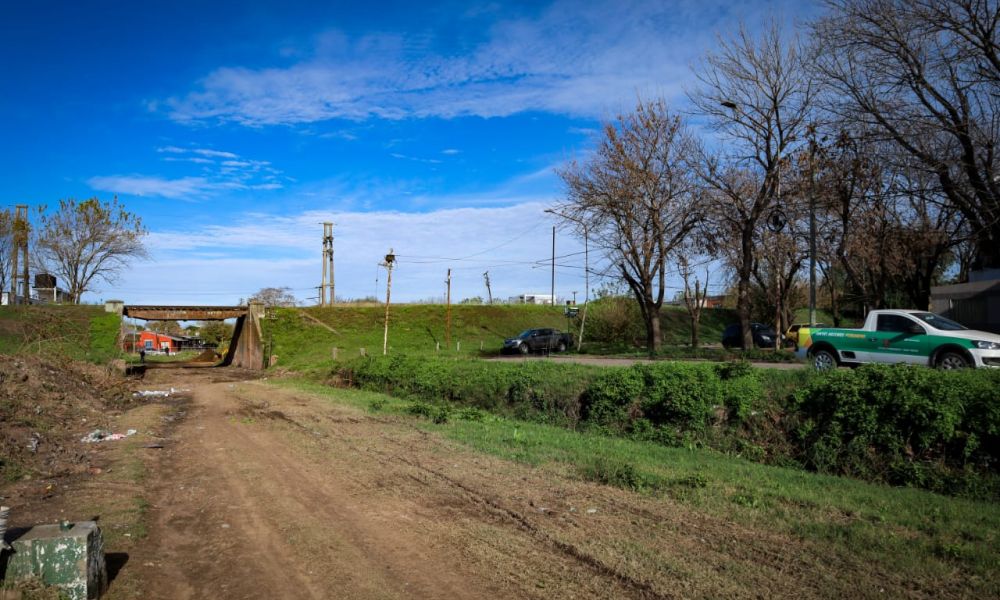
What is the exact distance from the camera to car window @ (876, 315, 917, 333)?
587 inches

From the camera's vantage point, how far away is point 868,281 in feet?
128

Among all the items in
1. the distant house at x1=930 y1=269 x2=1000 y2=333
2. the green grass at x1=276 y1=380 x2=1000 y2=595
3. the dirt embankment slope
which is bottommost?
the dirt embankment slope

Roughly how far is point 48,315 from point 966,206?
92.6 ft

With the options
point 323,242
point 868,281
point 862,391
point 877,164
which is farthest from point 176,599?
point 323,242

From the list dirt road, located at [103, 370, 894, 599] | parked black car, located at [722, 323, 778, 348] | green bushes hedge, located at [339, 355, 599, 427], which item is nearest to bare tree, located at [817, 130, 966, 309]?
parked black car, located at [722, 323, 778, 348]

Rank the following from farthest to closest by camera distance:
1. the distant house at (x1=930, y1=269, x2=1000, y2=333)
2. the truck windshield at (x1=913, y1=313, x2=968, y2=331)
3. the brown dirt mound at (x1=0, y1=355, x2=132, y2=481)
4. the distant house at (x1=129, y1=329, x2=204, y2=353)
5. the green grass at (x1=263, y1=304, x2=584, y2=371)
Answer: the distant house at (x1=129, y1=329, x2=204, y2=353)
the green grass at (x1=263, y1=304, x2=584, y2=371)
the distant house at (x1=930, y1=269, x2=1000, y2=333)
the truck windshield at (x1=913, y1=313, x2=968, y2=331)
the brown dirt mound at (x1=0, y1=355, x2=132, y2=481)

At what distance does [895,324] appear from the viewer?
15203 millimetres

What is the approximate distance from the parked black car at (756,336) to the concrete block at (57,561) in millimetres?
41282

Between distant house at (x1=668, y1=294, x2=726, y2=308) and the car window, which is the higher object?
distant house at (x1=668, y1=294, x2=726, y2=308)

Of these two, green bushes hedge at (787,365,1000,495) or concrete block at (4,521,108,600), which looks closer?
concrete block at (4,521,108,600)

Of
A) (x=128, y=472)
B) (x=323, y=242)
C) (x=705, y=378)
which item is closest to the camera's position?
(x=128, y=472)

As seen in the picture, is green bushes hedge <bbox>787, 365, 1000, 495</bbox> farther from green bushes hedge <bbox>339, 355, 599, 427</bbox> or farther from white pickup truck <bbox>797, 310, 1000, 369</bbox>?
white pickup truck <bbox>797, 310, 1000, 369</bbox>

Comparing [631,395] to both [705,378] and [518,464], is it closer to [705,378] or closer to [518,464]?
[705,378]

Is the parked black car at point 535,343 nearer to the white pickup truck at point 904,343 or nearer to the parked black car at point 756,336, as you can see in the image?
the parked black car at point 756,336
